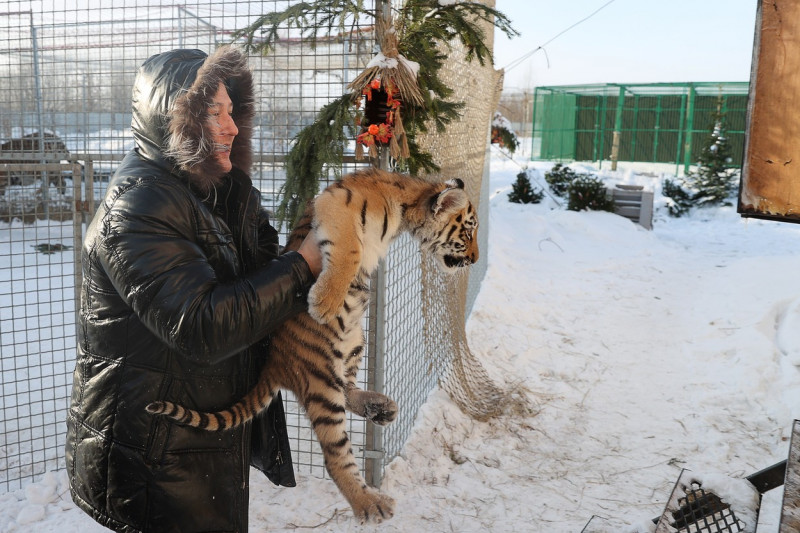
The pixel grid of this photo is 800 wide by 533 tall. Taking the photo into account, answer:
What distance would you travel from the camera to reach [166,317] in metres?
1.54

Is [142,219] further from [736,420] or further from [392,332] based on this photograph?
[736,420]

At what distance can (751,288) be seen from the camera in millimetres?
8250

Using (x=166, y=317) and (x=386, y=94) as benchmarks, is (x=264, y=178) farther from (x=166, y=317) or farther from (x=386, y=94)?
(x=166, y=317)

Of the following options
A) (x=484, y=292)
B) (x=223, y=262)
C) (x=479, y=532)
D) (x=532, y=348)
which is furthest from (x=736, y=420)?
(x=223, y=262)

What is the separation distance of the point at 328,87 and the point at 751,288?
6.67 metres

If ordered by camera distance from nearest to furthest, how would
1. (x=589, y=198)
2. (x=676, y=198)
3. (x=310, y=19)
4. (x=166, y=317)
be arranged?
(x=166, y=317), (x=310, y=19), (x=589, y=198), (x=676, y=198)

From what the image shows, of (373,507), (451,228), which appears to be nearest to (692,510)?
(373,507)

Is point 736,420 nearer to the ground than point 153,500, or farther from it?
nearer to the ground

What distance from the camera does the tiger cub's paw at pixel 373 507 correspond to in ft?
8.42

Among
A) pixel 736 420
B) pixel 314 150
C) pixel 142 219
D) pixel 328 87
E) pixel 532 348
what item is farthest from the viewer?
pixel 532 348

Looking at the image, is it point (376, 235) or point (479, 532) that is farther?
point (479, 532)

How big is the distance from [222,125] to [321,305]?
2.02 feet

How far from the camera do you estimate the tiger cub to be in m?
2.25

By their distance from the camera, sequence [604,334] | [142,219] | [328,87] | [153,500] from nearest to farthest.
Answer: [142,219]
[153,500]
[328,87]
[604,334]
